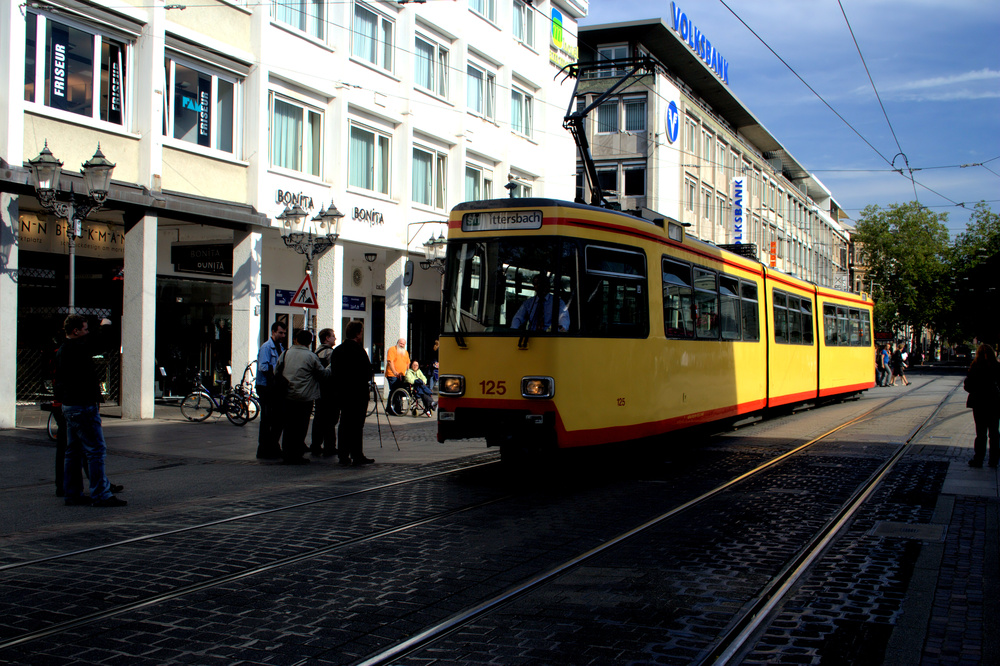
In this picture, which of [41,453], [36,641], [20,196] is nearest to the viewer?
[36,641]

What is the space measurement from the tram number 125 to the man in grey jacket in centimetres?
304

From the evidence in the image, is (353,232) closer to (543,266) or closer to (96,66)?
(96,66)

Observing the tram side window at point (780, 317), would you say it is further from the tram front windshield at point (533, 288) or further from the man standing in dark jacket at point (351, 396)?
the man standing in dark jacket at point (351, 396)

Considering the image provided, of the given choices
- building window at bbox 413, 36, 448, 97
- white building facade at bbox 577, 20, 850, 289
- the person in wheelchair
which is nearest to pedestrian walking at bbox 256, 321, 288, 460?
the person in wheelchair

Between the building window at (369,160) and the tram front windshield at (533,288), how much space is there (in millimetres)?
13883

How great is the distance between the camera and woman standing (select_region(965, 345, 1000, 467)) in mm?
11609

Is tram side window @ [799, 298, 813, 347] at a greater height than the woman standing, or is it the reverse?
tram side window @ [799, 298, 813, 347]

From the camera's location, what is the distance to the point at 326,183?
72.8ft

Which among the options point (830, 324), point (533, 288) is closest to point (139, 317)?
point (533, 288)

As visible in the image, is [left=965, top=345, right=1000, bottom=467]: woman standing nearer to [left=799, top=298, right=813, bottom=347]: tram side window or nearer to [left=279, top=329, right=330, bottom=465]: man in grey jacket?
[left=799, top=298, right=813, bottom=347]: tram side window

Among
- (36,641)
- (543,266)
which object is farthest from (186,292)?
(36,641)

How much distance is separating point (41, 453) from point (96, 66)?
777 cm

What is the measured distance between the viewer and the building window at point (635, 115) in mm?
46031

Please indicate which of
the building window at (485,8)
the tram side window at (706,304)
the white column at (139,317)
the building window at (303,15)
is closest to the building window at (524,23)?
the building window at (485,8)
